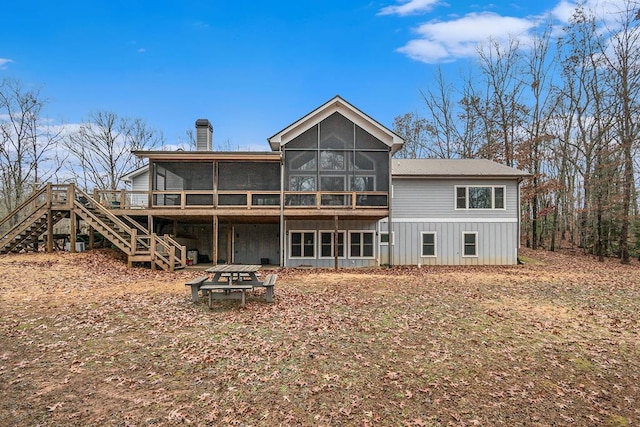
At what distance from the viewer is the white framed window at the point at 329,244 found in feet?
59.8

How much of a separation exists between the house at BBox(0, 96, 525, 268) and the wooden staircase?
7cm

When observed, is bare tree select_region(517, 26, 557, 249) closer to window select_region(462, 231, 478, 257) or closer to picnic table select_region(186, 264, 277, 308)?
window select_region(462, 231, 478, 257)

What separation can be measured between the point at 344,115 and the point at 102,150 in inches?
1132

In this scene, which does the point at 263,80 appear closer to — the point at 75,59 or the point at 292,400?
the point at 75,59

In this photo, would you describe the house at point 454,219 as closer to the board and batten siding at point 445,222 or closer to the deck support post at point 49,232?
the board and batten siding at point 445,222

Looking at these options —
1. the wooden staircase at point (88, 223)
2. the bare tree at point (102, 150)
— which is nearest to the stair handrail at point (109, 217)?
the wooden staircase at point (88, 223)

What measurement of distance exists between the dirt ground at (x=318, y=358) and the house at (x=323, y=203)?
6.11m

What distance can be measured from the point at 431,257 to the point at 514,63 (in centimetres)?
2116

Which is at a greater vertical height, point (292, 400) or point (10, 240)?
point (10, 240)

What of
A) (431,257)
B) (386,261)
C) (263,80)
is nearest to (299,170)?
(386,261)

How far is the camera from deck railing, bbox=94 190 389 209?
16672mm

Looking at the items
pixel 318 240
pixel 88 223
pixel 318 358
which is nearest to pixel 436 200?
pixel 318 240

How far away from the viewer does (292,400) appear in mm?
4562

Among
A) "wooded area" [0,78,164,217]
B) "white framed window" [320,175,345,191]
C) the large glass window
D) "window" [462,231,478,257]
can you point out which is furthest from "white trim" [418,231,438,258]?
"wooded area" [0,78,164,217]
